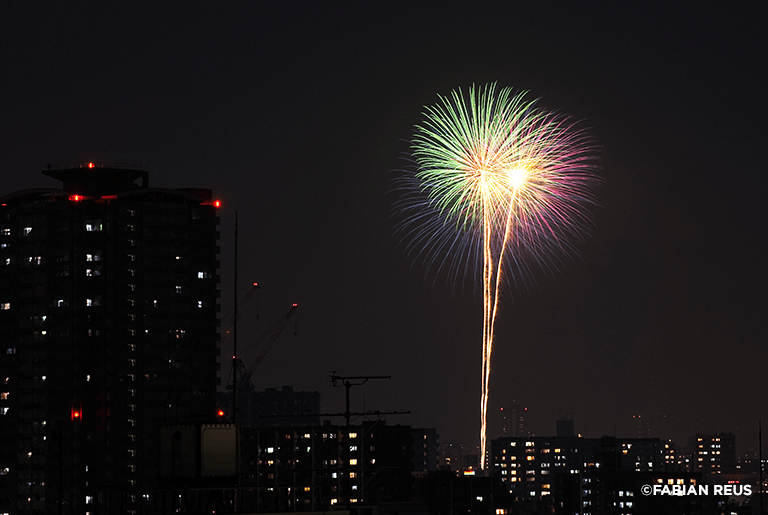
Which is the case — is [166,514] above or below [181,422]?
below

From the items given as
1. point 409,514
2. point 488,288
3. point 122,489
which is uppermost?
point 488,288

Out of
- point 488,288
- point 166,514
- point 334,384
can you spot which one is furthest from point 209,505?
point 488,288

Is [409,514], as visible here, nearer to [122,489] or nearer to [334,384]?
[334,384]

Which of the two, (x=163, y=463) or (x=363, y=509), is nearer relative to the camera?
(x=163, y=463)

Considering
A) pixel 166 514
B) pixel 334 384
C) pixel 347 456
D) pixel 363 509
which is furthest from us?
pixel 347 456

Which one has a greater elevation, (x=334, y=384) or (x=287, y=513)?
(x=334, y=384)

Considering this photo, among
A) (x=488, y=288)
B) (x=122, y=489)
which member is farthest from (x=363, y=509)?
(x=488, y=288)

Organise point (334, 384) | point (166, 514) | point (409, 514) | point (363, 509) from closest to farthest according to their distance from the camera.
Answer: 1. point (166, 514)
2. point (363, 509)
3. point (334, 384)
4. point (409, 514)

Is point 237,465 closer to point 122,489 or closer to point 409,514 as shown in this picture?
point 122,489

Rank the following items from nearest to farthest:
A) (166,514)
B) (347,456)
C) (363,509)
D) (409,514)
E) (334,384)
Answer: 1. (166,514)
2. (363,509)
3. (334,384)
4. (347,456)
5. (409,514)
